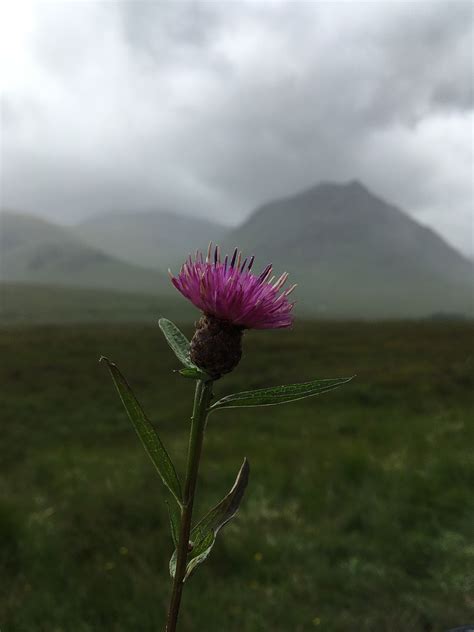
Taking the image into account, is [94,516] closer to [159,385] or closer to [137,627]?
[137,627]

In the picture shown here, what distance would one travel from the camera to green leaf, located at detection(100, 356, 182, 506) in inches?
47.8

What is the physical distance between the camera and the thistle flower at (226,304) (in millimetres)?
1402

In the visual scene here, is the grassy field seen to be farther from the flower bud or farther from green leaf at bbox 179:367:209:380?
green leaf at bbox 179:367:209:380

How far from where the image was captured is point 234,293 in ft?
→ 4.58

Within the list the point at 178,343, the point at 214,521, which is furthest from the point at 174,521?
the point at 178,343

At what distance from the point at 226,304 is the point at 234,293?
4cm

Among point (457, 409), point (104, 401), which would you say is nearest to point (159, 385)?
point (104, 401)

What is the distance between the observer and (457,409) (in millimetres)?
14414

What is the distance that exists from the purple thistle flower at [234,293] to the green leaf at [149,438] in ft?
1.07

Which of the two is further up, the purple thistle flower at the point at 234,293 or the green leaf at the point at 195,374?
the purple thistle flower at the point at 234,293

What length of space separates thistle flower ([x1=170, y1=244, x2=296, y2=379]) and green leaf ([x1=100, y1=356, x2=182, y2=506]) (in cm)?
21

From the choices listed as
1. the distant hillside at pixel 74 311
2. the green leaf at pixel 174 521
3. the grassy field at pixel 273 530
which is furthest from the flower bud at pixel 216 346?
the distant hillside at pixel 74 311

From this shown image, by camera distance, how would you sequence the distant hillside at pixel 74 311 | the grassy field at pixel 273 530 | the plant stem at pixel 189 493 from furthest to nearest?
1. the distant hillside at pixel 74 311
2. the grassy field at pixel 273 530
3. the plant stem at pixel 189 493

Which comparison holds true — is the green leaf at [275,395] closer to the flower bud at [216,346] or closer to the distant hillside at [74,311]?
the flower bud at [216,346]
